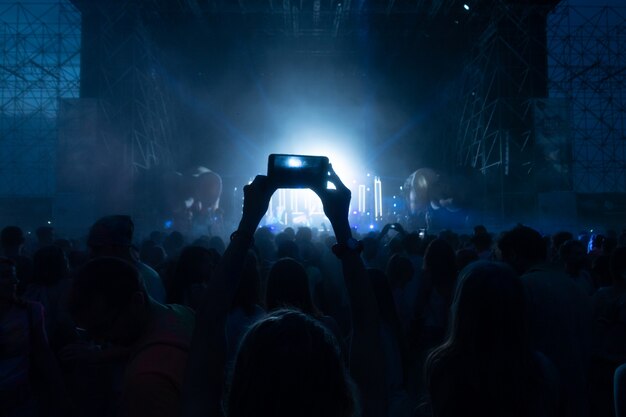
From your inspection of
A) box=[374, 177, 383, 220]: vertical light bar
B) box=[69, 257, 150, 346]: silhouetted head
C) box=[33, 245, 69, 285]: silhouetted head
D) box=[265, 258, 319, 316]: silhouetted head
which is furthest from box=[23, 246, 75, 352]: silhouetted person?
box=[374, 177, 383, 220]: vertical light bar

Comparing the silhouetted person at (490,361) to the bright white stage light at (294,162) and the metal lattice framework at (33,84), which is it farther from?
the metal lattice framework at (33,84)

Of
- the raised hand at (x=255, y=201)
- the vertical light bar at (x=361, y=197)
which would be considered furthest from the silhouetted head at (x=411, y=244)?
the vertical light bar at (x=361, y=197)

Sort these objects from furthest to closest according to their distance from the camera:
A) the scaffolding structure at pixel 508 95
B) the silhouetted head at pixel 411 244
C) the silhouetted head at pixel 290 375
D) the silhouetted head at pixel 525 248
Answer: the scaffolding structure at pixel 508 95 → the silhouetted head at pixel 411 244 → the silhouetted head at pixel 525 248 → the silhouetted head at pixel 290 375

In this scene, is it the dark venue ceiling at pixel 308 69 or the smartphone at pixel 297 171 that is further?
the dark venue ceiling at pixel 308 69

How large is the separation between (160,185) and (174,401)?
15.2m

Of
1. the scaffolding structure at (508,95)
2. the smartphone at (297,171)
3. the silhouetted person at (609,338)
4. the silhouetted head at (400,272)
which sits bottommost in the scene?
the silhouetted person at (609,338)

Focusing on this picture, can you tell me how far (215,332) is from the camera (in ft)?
4.60

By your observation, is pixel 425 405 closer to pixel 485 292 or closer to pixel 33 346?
pixel 485 292

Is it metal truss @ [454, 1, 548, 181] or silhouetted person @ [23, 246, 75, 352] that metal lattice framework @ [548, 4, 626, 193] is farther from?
silhouetted person @ [23, 246, 75, 352]

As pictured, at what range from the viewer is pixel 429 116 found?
73.2 feet

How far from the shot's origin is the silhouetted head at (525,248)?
3.32 meters

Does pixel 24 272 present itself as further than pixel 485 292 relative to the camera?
Yes

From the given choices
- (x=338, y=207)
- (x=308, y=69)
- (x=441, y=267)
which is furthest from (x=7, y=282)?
(x=308, y=69)

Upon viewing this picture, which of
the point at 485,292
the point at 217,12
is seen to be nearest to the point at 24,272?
the point at 485,292
